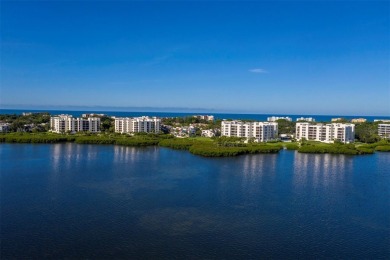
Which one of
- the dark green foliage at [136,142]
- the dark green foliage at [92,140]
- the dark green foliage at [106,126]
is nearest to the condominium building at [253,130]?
the dark green foliage at [136,142]

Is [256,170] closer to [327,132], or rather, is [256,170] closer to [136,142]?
[136,142]

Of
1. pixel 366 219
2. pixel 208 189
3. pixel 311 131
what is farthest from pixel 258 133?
pixel 366 219

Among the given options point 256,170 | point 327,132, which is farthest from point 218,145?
point 327,132

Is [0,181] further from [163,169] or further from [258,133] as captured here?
[258,133]

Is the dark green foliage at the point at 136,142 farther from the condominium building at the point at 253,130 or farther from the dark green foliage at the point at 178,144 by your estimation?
the condominium building at the point at 253,130

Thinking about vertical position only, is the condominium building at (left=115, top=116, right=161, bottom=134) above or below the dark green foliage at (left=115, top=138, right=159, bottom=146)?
above

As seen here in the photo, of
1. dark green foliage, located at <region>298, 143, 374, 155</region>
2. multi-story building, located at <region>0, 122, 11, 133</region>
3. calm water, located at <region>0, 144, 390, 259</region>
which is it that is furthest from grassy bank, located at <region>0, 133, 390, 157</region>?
multi-story building, located at <region>0, 122, 11, 133</region>

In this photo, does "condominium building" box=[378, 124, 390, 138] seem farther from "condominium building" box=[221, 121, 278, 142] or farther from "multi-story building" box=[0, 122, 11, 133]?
"multi-story building" box=[0, 122, 11, 133]
